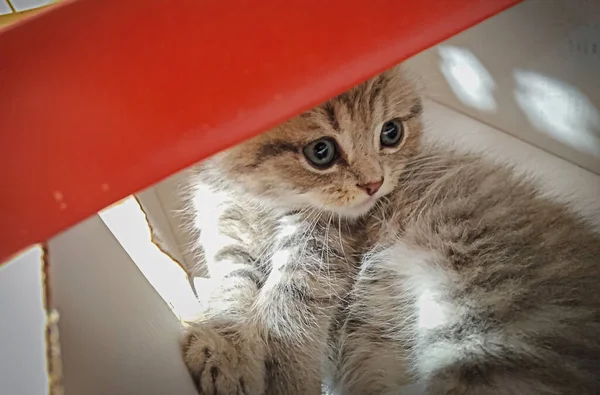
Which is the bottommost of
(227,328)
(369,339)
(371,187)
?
(369,339)

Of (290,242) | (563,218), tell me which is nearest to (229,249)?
(290,242)

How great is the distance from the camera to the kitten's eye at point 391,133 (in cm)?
104

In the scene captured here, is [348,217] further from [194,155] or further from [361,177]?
[194,155]

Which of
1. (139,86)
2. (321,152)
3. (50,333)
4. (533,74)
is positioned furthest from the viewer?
(533,74)

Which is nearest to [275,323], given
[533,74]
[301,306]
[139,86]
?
[301,306]

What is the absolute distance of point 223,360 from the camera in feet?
2.87

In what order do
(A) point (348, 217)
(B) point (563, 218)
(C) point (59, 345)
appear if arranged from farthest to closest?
(A) point (348, 217)
(B) point (563, 218)
(C) point (59, 345)

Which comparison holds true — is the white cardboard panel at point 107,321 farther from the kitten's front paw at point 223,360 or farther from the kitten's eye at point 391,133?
the kitten's eye at point 391,133

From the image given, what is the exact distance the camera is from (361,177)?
38.7 inches

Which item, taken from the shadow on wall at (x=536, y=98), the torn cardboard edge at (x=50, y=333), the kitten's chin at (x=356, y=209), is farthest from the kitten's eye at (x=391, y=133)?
the torn cardboard edge at (x=50, y=333)

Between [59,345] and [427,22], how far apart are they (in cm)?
43

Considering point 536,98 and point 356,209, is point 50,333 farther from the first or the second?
point 536,98

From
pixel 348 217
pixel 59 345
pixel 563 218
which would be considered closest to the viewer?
pixel 59 345

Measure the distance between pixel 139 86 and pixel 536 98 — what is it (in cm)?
100
